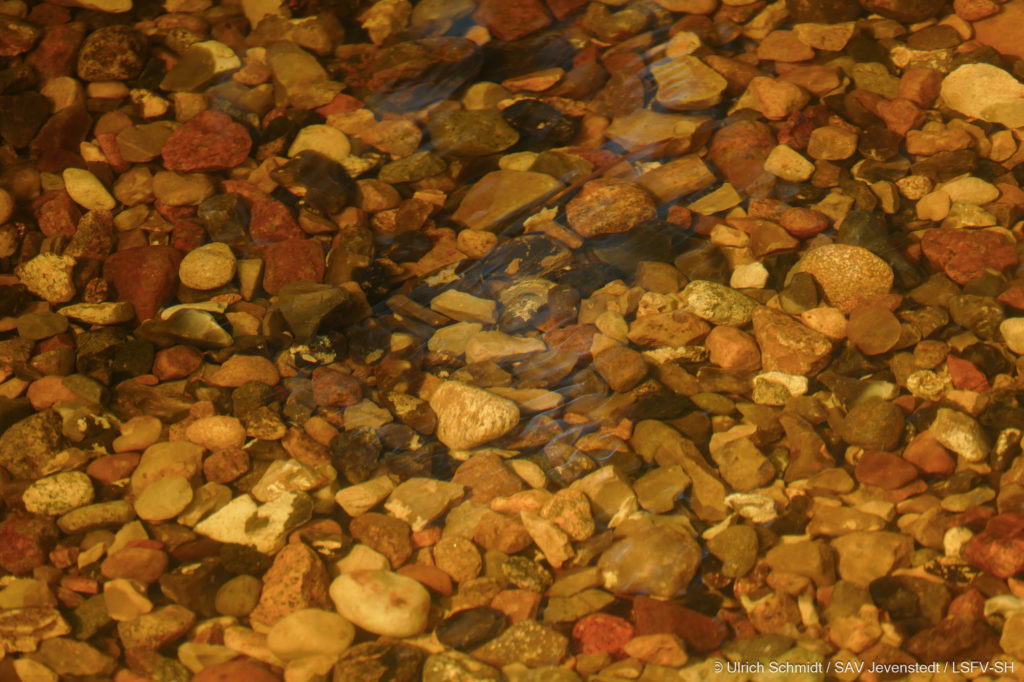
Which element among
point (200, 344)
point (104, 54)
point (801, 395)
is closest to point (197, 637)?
point (200, 344)

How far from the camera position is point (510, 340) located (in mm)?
2467

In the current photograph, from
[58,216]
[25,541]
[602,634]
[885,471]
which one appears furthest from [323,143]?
[885,471]

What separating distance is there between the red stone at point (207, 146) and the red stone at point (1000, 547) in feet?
8.59

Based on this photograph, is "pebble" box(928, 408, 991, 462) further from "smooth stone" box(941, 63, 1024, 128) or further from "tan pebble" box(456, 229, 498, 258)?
"tan pebble" box(456, 229, 498, 258)

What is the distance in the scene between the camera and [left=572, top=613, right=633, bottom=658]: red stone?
6.22 ft

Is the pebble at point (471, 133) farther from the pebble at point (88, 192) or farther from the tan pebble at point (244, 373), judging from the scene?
the pebble at point (88, 192)

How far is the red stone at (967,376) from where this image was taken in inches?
89.8

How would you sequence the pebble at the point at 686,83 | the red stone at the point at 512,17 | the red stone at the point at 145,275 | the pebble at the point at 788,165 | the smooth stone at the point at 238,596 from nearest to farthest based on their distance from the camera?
the smooth stone at the point at 238,596 → the red stone at the point at 145,275 → the pebble at the point at 788,165 → the pebble at the point at 686,83 → the red stone at the point at 512,17

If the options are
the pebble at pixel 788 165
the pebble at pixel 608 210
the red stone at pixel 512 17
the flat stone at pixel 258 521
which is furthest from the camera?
the red stone at pixel 512 17

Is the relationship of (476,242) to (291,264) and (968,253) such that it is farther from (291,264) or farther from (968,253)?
(968,253)

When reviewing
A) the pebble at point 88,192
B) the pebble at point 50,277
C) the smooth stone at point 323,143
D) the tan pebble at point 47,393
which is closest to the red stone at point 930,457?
the smooth stone at point 323,143

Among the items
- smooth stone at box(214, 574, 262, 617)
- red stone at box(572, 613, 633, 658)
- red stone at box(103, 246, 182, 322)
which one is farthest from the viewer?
red stone at box(103, 246, 182, 322)

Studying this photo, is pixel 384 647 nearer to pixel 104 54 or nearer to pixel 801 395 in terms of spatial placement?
pixel 801 395

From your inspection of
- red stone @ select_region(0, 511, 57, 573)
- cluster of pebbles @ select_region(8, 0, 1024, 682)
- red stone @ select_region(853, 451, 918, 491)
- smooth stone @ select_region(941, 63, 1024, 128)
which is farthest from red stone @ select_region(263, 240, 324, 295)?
smooth stone @ select_region(941, 63, 1024, 128)
